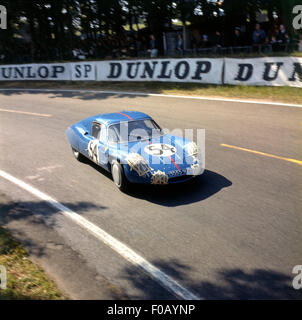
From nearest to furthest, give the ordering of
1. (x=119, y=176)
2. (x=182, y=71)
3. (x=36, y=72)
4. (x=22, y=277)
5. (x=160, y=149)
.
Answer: (x=22, y=277) < (x=119, y=176) < (x=160, y=149) < (x=182, y=71) < (x=36, y=72)

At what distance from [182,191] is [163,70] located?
502 inches

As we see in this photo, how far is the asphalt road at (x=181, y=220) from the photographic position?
15.2 ft

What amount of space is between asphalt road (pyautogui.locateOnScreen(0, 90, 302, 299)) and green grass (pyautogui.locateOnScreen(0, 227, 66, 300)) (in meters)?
0.18

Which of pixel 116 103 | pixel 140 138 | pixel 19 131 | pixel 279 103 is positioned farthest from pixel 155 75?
pixel 140 138

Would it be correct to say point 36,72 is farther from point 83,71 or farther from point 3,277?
point 3,277

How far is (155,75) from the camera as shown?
19.0 meters

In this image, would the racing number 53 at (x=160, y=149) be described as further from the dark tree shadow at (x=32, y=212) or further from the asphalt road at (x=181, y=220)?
the dark tree shadow at (x=32, y=212)

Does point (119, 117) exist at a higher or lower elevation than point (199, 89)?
lower

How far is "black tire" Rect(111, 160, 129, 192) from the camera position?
22.7 ft

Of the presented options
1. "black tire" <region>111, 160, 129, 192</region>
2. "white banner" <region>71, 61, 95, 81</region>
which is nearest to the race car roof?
"black tire" <region>111, 160, 129, 192</region>

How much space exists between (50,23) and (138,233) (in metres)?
35.9

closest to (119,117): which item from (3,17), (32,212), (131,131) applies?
(131,131)

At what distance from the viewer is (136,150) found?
23.2ft

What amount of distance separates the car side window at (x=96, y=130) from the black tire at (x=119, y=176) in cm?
111
